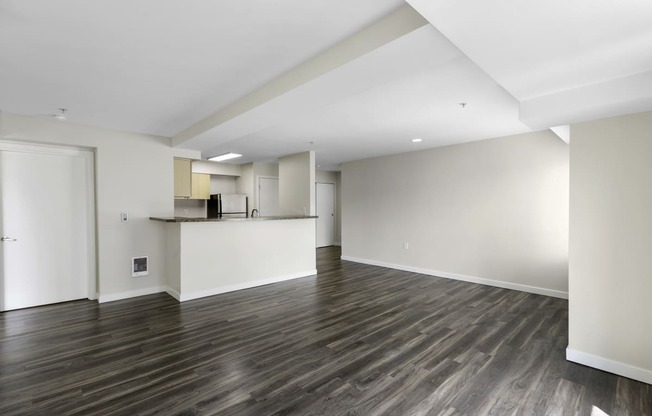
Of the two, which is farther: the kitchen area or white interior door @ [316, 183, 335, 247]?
white interior door @ [316, 183, 335, 247]

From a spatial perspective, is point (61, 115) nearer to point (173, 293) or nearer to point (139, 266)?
point (139, 266)

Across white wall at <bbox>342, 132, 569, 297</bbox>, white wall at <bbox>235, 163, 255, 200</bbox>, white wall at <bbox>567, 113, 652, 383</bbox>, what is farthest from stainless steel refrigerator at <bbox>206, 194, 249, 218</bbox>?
white wall at <bbox>567, 113, 652, 383</bbox>

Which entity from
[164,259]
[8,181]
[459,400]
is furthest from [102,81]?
[459,400]

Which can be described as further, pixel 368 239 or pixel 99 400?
pixel 368 239

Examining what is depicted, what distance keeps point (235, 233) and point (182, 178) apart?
1.57 m

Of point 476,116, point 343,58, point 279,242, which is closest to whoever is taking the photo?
point 343,58

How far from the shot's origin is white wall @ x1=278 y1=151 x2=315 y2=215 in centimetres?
595

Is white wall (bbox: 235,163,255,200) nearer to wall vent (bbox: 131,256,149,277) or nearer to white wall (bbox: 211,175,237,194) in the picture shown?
white wall (bbox: 211,175,237,194)

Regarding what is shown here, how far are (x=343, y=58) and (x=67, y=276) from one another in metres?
4.76

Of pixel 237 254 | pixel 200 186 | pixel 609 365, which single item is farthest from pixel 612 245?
pixel 200 186

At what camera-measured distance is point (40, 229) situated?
13.3ft

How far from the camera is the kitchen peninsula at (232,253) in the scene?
4.35 metres

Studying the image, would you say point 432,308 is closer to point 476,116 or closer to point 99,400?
point 476,116

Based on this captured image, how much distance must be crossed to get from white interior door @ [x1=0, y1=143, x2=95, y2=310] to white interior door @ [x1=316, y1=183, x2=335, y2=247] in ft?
18.4
